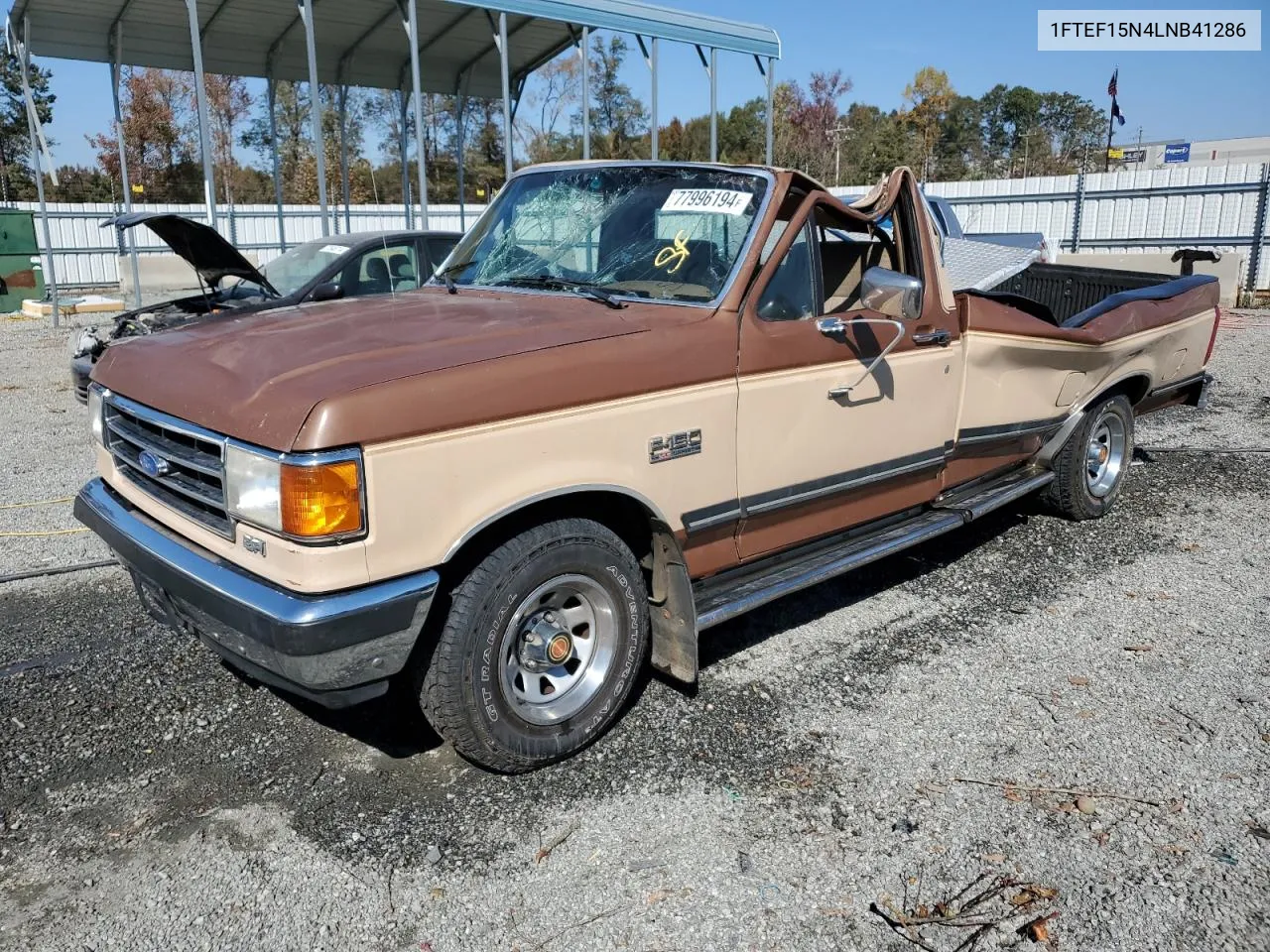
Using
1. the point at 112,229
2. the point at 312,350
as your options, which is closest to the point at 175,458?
the point at 312,350

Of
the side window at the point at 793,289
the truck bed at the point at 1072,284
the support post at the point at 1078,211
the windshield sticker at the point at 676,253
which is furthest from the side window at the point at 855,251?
the support post at the point at 1078,211

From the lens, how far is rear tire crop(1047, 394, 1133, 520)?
5.77m

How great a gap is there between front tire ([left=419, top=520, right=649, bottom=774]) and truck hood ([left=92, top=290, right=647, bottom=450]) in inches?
25.6

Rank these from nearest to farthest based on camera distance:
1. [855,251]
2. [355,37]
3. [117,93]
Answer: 1. [855,251]
2. [355,37]
3. [117,93]

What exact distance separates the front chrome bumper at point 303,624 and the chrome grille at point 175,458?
0.17 m

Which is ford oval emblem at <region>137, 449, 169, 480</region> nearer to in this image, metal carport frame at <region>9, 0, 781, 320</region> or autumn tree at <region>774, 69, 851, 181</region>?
metal carport frame at <region>9, 0, 781, 320</region>

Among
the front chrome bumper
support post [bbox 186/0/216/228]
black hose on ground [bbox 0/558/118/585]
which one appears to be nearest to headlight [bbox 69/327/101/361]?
black hose on ground [bbox 0/558/118/585]

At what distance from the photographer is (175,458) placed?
122 inches

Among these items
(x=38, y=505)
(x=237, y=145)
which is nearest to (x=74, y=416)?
(x=38, y=505)

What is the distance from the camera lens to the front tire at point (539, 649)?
3.00m

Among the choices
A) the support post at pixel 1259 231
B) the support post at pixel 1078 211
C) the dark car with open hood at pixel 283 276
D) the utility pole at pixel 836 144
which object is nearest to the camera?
the dark car with open hood at pixel 283 276

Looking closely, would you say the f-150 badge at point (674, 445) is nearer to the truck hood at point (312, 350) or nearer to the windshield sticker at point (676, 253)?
the truck hood at point (312, 350)

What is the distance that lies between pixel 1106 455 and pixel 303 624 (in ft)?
17.5

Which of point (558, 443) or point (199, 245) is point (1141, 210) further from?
point (558, 443)
